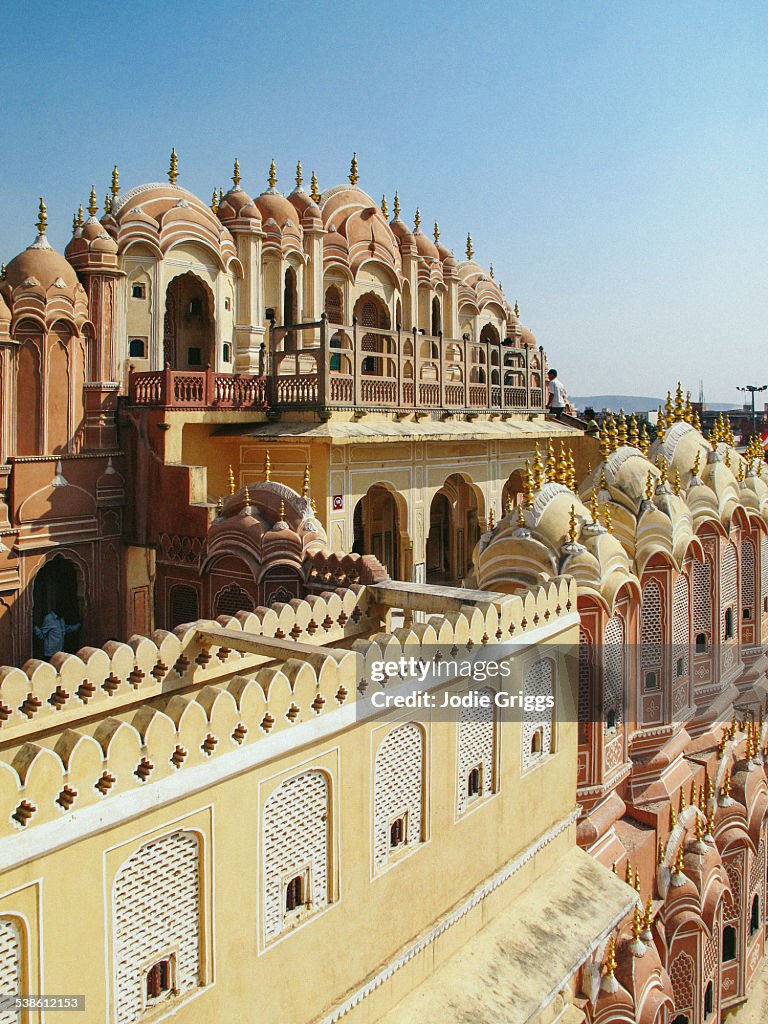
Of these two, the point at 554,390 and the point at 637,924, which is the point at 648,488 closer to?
the point at 637,924

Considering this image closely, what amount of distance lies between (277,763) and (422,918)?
8.39 feet

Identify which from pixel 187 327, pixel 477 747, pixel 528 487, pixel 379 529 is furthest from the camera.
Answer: pixel 379 529

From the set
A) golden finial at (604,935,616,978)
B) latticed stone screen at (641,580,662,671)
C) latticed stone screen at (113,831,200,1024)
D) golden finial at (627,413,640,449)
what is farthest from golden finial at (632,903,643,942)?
golden finial at (627,413,640,449)

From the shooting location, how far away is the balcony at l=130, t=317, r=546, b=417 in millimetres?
15969

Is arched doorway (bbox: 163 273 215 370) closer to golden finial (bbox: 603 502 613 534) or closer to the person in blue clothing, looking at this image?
the person in blue clothing

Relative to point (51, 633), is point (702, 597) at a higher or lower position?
higher

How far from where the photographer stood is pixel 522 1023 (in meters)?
7.55

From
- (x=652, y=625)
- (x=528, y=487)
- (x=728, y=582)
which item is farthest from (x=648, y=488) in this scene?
(x=728, y=582)

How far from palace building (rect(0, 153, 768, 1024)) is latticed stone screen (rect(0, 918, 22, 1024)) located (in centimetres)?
2

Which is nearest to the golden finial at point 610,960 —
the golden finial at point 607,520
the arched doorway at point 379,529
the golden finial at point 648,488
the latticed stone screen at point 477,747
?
the latticed stone screen at point 477,747

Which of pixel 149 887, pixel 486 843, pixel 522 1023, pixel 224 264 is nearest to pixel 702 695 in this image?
pixel 486 843

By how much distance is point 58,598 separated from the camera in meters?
15.8

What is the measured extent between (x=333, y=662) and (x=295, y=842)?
1.35 metres

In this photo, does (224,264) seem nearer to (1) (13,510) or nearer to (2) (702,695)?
(1) (13,510)
